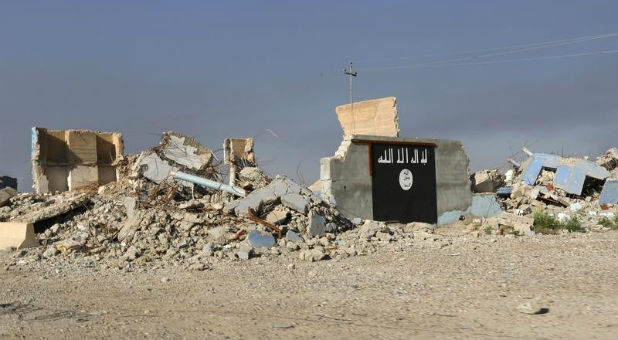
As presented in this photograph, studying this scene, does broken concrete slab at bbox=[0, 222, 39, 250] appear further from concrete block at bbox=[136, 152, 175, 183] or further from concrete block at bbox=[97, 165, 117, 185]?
concrete block at bbox=[97, 165, 117, 185]

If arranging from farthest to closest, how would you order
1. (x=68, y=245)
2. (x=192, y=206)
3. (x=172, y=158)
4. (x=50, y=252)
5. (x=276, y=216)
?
1. (x=172, y=158)
2. (x=192, y=206)
3. (x=276, y=216)
4. (x=68, y=245)
5. (x=50, y=252)

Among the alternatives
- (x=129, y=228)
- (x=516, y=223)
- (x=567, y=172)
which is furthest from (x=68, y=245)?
(x=567, y=172)

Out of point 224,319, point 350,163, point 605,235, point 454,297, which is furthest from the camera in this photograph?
point 350,163

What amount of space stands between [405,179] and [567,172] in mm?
8341

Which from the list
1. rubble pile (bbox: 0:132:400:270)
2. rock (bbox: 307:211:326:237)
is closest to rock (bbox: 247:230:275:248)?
rubble pile (bbox: 0:132:400:270)

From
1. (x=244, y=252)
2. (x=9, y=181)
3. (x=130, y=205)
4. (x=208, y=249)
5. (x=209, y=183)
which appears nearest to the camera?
(x=244, y=252)

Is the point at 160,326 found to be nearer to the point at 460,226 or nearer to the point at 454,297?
the point at 454,297

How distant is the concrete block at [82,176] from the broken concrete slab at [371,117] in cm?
854

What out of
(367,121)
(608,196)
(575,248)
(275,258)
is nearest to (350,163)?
(367,121)

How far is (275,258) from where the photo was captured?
36.2ft

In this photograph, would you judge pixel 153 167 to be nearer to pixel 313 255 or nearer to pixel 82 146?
pixel 82 146

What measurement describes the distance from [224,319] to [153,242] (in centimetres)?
630

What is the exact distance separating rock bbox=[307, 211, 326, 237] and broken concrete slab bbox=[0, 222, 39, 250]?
20.3 ft

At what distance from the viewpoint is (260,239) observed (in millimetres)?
11844
